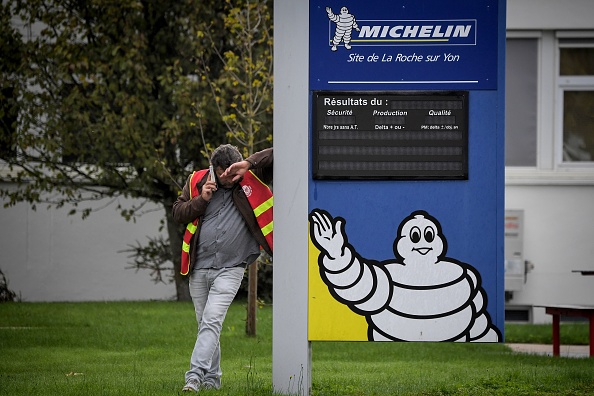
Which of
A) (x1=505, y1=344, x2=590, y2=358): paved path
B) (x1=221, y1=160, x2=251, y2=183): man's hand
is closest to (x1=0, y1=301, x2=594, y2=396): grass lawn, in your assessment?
(x1=505, y1=344, x2=590, y2=358): paved path

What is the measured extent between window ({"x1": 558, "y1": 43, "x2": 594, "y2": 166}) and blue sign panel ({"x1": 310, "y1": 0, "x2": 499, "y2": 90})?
12282mm

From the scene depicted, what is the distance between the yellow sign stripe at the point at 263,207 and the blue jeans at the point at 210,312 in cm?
46

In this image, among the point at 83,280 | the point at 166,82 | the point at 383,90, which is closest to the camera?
the point at 383,90

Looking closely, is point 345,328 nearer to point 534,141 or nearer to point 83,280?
point 534,141

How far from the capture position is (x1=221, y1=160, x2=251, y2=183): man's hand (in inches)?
349

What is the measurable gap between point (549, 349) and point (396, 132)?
7717mm

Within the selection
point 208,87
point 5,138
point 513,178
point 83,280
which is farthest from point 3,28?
point 513,178

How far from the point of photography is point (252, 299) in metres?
14.2

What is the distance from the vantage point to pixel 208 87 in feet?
62.1

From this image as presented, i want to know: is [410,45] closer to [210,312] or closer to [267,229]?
[267,229]

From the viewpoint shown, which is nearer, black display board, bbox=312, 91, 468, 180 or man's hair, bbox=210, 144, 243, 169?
black display board, bbox=312, 91, 468, 180

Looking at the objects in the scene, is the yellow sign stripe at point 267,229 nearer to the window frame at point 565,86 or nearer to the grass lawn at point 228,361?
the grass lawn at point 228,361

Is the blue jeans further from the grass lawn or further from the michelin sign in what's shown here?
the michelin sign

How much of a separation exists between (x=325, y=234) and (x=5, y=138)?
41.4ft
